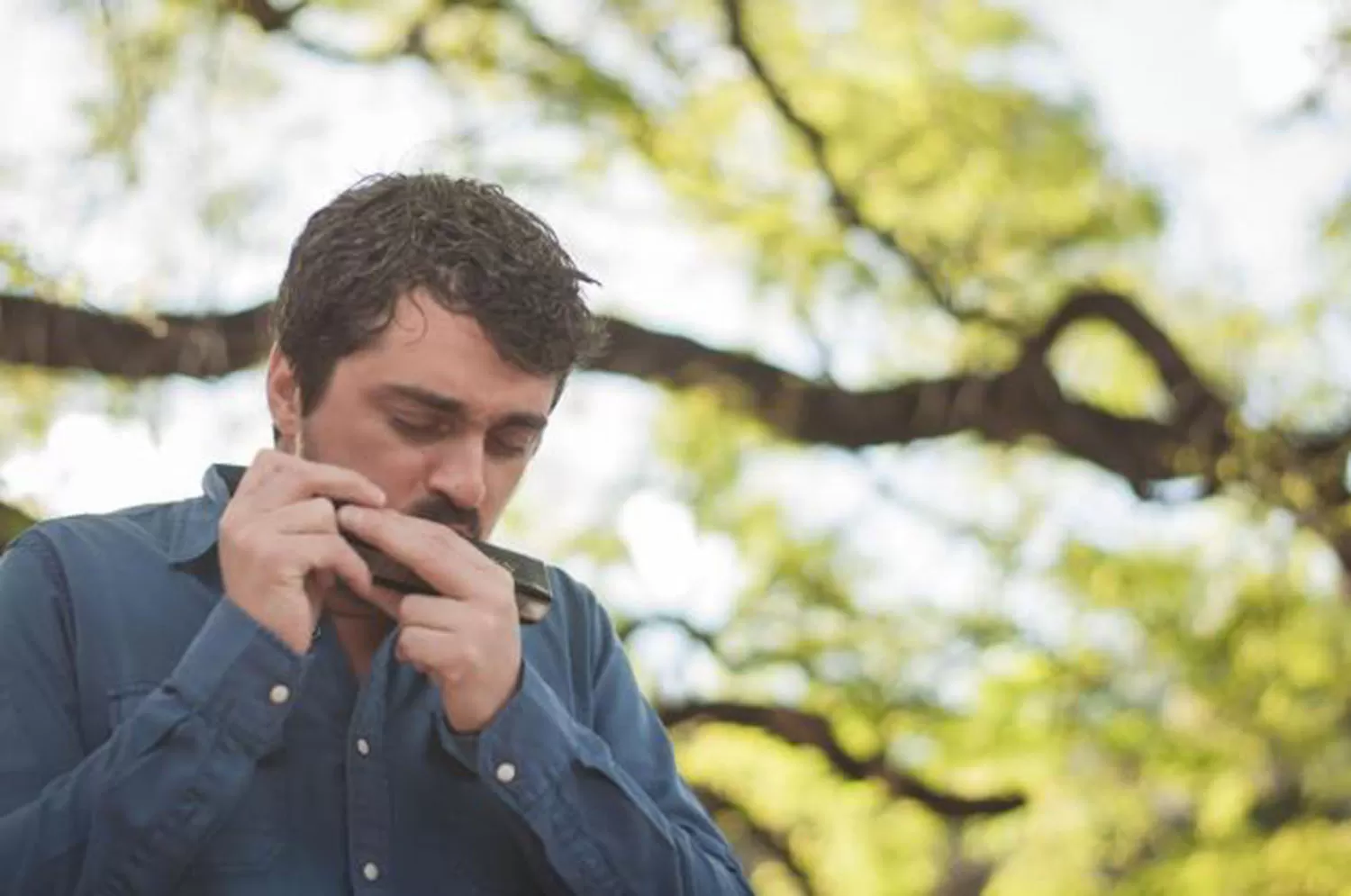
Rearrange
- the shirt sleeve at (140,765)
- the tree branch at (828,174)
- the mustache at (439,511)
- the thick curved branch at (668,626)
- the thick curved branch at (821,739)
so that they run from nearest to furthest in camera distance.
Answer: the shirt sleeve at (140,765)
the mustache at (439,511)
the thick curved branch at (821,739)
the tree branch at (828,174)
the thick curved branch at (668,626)

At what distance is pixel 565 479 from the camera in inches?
336

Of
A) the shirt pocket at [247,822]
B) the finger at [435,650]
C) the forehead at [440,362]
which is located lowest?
the shirt pocket at [247,822]

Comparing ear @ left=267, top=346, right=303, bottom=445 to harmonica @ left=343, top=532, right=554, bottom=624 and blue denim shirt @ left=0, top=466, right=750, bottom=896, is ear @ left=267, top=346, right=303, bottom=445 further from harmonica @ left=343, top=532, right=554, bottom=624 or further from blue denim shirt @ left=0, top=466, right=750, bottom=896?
harmonica @ left=343, top=532, right=554, bottom=624

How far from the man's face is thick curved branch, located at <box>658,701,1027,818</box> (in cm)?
592

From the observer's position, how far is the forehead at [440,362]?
70.5 inches

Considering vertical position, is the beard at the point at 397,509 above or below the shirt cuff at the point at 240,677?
above

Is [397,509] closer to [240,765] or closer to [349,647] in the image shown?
[349,647]

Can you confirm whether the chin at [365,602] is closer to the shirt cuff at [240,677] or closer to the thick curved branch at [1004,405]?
the shirt cuff at [240,677]

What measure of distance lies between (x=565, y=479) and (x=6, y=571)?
6.77 m

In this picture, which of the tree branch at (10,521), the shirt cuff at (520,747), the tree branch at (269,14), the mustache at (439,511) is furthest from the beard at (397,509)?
the tree branch at (269,14)

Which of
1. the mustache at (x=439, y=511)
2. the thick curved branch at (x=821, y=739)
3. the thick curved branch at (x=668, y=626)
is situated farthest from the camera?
the thick curved branch at (x=668, y=626)

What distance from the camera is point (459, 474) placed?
179 centimetres

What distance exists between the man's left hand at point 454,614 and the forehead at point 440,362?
0.12 metres

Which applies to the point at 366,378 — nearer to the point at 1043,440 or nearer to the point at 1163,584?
the point at 1043,440
